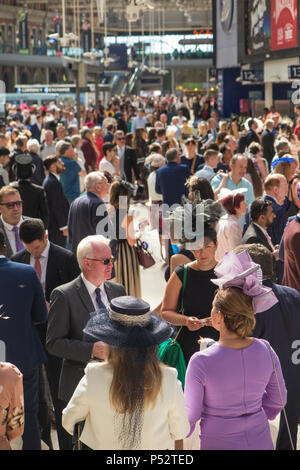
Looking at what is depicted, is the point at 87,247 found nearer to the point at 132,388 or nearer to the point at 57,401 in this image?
the point at 57,401

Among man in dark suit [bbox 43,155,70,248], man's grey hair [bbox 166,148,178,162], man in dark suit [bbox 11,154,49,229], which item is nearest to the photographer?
man in dark suit [bbox 11,154,49,229]

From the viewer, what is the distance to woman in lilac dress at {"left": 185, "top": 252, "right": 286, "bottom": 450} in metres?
3.38

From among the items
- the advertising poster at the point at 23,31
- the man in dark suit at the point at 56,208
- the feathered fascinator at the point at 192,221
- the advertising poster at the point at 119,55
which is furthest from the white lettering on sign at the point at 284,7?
the advertising poster at the point at 23,31

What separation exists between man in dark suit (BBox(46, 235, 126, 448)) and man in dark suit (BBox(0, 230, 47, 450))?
1.02ft

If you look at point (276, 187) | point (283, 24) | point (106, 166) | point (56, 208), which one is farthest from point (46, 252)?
point (283, 24)

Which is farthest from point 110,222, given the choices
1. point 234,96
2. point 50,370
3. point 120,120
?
point 234,96

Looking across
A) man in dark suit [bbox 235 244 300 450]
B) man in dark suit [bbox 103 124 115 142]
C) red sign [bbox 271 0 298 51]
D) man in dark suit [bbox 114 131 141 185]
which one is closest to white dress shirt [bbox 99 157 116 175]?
man in dark suit [bbox 114 131 141 185]

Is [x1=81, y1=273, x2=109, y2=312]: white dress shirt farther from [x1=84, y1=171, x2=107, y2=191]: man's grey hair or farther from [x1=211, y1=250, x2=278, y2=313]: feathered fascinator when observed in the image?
[x1=84, y1=171, x2=107, y2=191]: man's grey hair

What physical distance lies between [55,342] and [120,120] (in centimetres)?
1922

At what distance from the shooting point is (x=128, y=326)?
320 cm

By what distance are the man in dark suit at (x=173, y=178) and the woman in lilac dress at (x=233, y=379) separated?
675cm

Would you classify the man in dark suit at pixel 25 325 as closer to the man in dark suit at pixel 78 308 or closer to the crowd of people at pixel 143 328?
the crowd of people at pixel 143 328

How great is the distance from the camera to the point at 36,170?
39.1 feet
